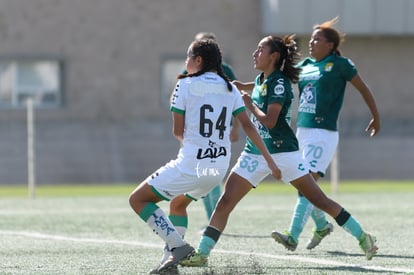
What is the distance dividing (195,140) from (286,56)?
1632 millimetres

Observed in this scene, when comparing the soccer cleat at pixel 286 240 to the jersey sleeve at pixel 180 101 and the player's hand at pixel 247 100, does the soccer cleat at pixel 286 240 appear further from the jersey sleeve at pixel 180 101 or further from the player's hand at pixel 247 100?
the jersey sleeve at pixel 180 101

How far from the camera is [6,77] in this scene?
3191cm

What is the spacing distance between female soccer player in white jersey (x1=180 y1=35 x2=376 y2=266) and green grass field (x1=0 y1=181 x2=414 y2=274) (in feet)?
1.63

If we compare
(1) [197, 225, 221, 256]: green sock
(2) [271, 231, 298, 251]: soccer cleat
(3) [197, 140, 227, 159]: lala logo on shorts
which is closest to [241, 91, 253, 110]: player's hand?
(3) [197, 140, 227, 159]: lala logo on shorts

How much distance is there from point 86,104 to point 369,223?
18.7m

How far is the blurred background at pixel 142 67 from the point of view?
30719 millimetres

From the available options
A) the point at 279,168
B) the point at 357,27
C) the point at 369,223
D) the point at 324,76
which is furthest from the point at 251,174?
the point at 357,27

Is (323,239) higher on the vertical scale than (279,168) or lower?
lower

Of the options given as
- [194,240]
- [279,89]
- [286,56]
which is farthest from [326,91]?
[194,240]

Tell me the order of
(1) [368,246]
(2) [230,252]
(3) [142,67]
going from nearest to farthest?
(1) [368,246], (2) [230,252], (3) [142,67]

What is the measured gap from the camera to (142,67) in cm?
3195

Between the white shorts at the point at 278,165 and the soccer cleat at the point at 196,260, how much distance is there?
957 mm

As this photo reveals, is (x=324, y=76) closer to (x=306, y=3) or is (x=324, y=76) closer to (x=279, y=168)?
(x=279, y=168)

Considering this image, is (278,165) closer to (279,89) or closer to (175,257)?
(279,89)
